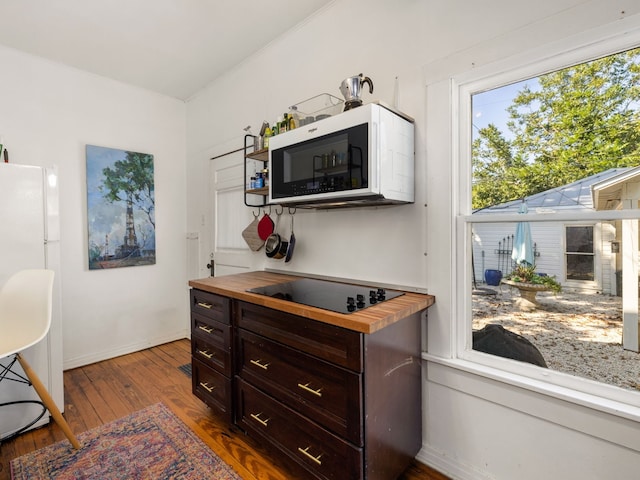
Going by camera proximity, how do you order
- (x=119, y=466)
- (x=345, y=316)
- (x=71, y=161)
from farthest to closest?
(x=71, y=161)
(x=119, y=466)
(x=345, y=316)

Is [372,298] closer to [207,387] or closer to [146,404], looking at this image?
[207,387]

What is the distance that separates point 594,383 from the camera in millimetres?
1227

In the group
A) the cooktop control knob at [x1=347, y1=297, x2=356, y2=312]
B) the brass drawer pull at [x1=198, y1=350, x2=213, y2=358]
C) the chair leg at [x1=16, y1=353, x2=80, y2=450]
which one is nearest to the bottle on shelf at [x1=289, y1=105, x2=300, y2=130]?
the cooktop control knob at [x1=347, y1=297, x2=356, y2=312]

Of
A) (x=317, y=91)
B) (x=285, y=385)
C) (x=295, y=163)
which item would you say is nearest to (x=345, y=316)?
(x=285, y=385)

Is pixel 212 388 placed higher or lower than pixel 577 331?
lower

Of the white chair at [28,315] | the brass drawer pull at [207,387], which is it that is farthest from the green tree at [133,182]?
the brass drawer pull at [207,387]

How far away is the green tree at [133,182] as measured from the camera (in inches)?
117

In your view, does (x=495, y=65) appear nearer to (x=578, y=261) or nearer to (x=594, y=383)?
(x=578, y=261)

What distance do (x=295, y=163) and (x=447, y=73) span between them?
0.87 m

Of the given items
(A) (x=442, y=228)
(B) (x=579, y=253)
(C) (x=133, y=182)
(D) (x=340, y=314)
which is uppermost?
(C) (x=133, y=182)

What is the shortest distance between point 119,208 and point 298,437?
2720 mm

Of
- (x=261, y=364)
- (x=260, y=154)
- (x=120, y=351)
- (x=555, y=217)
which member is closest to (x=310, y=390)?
(x=261, y=364)

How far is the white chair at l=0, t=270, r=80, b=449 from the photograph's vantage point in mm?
1683

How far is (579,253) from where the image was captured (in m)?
1.29
